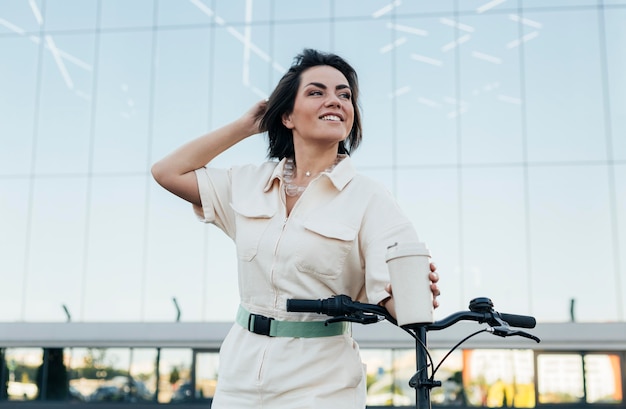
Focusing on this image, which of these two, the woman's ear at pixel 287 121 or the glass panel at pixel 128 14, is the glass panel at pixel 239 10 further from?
the woman's ear at pixel 287 121

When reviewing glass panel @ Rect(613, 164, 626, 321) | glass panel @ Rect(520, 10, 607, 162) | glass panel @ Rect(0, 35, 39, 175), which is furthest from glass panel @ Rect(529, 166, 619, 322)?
glass panel @ Rect(0, 35, 39, 175)

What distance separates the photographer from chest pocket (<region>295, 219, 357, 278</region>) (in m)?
2.30

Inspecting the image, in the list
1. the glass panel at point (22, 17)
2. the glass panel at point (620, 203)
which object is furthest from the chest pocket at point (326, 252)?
the glass panel at point (22, 17)

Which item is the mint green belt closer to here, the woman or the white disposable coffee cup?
the woman

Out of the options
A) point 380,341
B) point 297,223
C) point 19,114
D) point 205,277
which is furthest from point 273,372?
point 19,114

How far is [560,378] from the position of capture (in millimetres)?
14039

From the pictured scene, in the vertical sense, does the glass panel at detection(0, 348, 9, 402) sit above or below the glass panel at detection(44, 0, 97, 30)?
below

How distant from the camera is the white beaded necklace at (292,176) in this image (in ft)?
8.34

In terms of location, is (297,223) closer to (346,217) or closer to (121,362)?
(346,217)

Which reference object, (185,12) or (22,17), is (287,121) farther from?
(22,17)

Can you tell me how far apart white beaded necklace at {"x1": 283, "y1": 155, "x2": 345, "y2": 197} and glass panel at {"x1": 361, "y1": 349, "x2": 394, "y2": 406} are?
11.8 m

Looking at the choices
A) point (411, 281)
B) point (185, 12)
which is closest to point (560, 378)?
point (185, 12)

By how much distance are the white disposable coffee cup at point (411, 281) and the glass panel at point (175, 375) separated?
13.1m

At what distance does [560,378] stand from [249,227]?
41.6 ft
